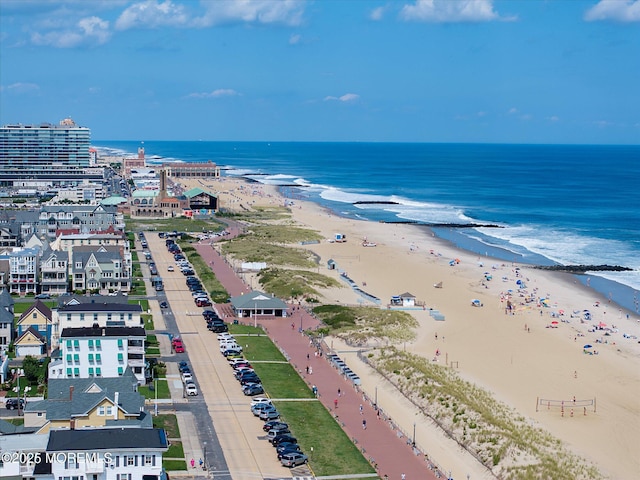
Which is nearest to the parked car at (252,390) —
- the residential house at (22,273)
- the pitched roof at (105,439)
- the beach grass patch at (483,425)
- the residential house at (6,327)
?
the beach grass patch at (483,425)

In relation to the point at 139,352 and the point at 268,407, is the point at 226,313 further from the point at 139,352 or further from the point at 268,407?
the point at 268,407

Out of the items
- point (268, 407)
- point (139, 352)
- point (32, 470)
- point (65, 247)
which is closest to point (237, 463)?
point (268, 407)

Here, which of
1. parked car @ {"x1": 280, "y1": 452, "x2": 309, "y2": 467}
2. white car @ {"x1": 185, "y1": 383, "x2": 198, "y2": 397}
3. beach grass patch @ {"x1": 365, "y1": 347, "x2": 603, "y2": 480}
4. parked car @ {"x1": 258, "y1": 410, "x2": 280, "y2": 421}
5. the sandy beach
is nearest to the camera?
parked car @ {"x1": 280, "y1": 452, "x2": 309, "y2": 467}

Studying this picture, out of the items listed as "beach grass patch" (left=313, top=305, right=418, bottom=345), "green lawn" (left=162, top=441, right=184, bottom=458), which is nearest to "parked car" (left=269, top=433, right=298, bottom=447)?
"green lawn" (left=162, top=441, right=184, bottom=458)

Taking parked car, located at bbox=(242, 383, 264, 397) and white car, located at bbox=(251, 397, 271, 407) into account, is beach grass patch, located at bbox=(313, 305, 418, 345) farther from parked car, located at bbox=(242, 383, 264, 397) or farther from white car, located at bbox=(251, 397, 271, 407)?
white car, located at bbox=(251, 397, 271, 407)

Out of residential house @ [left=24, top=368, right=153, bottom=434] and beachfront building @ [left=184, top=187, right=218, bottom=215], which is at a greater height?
residential house @ [left=24, top=368, right=153, bottom=434]

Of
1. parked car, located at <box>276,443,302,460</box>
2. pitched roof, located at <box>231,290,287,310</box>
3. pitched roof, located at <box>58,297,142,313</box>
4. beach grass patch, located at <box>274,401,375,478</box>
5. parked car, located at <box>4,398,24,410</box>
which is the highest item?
pitched roof, located at <box>58,297,142,313</box>

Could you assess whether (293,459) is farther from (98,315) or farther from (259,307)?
(259,307)

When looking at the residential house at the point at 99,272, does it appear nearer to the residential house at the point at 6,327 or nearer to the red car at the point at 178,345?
the residential house at the point at 6,327
